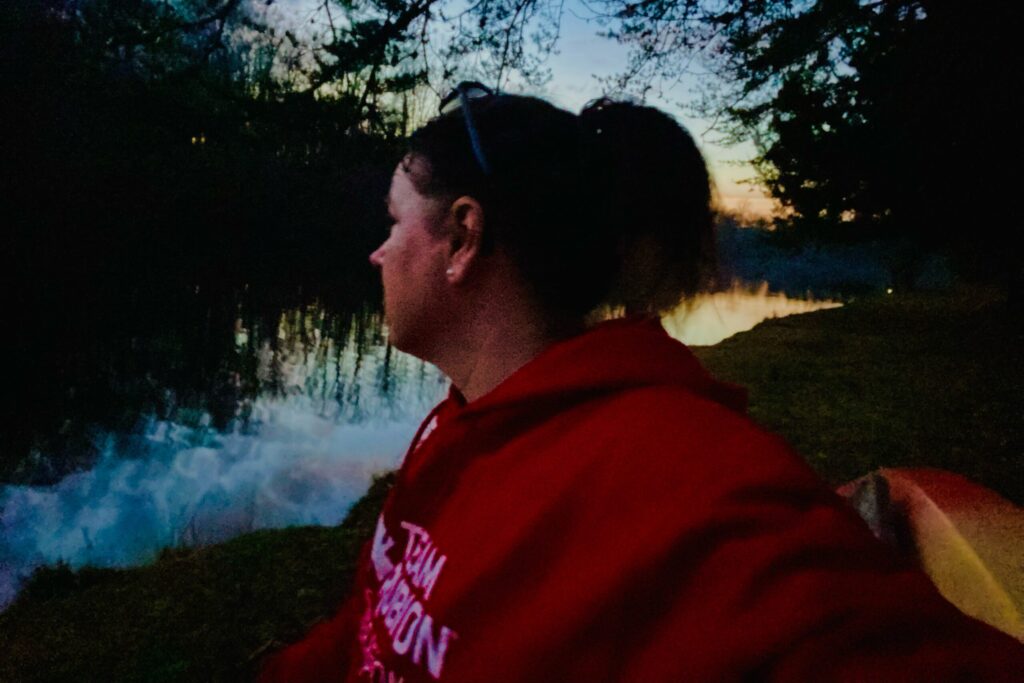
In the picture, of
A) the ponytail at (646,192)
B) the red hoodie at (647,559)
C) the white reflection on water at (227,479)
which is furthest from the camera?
the white reflection on water at (227,479)

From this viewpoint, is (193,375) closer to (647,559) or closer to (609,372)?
(609,372)

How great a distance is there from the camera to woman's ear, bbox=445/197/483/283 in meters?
1.01

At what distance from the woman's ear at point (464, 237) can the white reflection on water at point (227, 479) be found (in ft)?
9.24

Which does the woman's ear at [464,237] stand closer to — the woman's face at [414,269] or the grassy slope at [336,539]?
the woman's face at [414,269]

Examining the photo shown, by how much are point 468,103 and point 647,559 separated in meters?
0.80

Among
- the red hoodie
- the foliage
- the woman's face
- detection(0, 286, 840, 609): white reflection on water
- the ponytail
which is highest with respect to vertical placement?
the foliage

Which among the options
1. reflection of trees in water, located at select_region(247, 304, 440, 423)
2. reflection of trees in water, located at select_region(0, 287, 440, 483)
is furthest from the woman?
reflection of trees in water, located at select_region(247, 304, 440, 423)

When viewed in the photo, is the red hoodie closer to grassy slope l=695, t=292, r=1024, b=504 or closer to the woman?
the woman

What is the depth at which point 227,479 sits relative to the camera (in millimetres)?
7812

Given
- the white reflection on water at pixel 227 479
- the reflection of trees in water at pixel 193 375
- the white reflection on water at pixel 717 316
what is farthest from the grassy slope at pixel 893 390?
the reflection of trees in water at pixel 193 375

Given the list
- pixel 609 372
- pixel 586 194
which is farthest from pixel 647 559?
pixel 586 194

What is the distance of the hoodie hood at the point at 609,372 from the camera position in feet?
2.60

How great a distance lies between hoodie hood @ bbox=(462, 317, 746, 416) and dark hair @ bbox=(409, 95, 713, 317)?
0.47ft

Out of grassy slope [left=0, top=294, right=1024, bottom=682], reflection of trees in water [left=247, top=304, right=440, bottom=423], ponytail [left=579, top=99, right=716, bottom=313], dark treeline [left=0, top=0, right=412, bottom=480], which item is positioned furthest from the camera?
reflection of trees in water [left=247, top=304, right=440, bottom=423]
